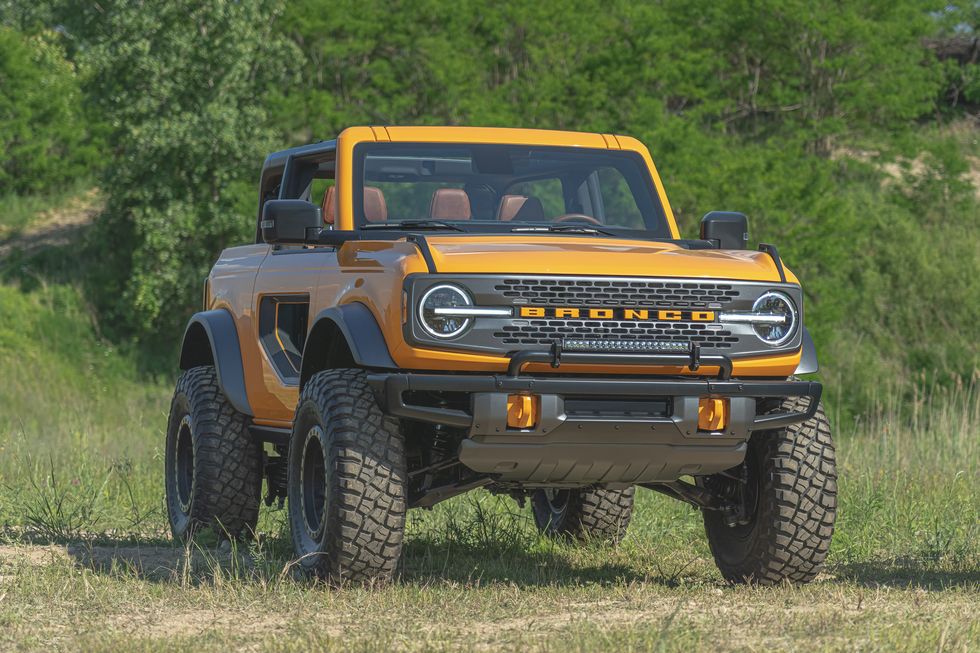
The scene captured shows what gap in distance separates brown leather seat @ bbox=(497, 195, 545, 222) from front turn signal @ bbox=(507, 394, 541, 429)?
170 centimetres

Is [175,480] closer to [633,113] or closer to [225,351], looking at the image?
[225,351]

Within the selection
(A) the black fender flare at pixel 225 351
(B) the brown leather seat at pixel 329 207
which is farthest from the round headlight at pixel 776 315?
(A) the black fender flare at pixel 225 351

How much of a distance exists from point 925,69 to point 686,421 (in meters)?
31.8

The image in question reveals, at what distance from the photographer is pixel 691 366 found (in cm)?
607

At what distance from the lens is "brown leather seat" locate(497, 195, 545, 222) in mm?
7414

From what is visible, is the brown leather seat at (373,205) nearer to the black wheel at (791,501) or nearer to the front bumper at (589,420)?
the front bumper at (589,420)

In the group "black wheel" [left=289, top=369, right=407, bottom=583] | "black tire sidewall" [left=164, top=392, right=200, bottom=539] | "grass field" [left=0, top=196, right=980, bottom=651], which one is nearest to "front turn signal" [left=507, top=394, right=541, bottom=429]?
"black wheel" [left=289, top=369, right=407, bottom=583]

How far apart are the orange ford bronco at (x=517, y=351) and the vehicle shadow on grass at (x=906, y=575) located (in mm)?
635

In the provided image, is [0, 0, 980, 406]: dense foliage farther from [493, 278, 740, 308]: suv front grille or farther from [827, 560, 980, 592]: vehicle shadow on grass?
[493, 278, 740, 308]: suv front grille

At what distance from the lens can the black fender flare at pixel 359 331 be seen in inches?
238

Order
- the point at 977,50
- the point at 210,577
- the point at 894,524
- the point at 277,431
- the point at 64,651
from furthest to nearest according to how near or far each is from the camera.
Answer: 1. the point at 977,50
2. the point at 894,524
3. the point at 277,431
4. the point at 210,577
5. the point at 64,651

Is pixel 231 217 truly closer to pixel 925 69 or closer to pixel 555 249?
pixel 925 69

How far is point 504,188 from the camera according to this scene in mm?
7555

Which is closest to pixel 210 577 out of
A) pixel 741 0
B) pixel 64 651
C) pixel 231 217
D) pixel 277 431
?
pixel 277 431
